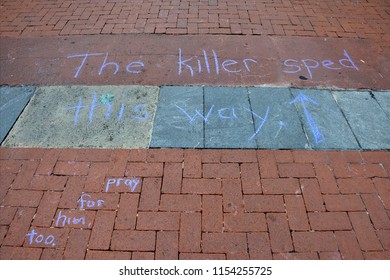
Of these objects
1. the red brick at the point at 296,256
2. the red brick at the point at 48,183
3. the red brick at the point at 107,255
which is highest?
the red brick at the point at 48,183

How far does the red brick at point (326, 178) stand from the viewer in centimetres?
280

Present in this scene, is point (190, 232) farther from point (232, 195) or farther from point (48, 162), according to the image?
point (48, 162)

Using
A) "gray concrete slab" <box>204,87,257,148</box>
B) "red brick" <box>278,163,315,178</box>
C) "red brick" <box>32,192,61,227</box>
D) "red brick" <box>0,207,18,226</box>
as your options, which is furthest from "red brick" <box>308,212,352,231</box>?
"red brick" <box>0,207,18,226</box>

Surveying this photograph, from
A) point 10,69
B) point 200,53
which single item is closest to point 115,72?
point 200,53

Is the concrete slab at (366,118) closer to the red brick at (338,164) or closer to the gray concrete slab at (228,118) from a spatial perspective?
the red brick at (338,164)

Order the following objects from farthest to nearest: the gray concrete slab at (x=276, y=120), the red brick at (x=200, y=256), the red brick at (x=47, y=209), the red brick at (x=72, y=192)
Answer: the gray concrete slab at (x=276, y=120) → the red brick at (x=72, y=192) → the red brick at (x=47, y=209) → the red brick at (x=200, y=256)

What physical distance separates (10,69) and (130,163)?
8.49ft

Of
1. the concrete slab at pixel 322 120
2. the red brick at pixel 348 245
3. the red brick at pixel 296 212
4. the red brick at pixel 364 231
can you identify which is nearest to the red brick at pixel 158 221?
the red brick at pixel 296 212

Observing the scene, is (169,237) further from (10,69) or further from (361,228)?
(10,69)

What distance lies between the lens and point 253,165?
2.99 meters

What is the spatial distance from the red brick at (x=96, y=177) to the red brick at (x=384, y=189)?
8.68ft

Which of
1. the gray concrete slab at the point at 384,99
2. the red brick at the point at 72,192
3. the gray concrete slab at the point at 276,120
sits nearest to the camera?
the red brick at the point at 72,192

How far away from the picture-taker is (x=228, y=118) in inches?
135

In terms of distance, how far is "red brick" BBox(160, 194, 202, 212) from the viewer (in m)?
2.67
